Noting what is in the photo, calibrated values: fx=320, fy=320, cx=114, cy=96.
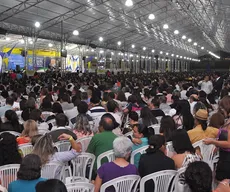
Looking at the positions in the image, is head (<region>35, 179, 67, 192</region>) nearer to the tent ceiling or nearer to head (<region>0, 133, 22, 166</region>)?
head (<region>0, 133, 22, 166</region>)

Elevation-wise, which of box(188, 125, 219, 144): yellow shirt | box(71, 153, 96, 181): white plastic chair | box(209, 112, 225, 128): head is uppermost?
box(209, 112, 225, 128): head

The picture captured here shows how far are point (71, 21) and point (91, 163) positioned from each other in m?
19.9

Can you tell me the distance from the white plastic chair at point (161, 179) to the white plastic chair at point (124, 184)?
0.08 meters

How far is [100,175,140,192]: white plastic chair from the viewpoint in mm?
3168

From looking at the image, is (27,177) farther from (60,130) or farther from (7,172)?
(60,130)

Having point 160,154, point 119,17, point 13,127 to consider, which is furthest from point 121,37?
point 160,154

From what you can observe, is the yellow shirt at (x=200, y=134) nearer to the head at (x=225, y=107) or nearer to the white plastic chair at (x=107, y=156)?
the head at (x=225, y=107)

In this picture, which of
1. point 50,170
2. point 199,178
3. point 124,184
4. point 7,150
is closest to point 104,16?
point 7,150

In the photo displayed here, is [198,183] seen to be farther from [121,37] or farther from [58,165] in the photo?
[121,37]

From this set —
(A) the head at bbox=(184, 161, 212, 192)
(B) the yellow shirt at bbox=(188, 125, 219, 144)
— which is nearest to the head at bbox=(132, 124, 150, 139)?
(B) the yellow shirt at bbox=(188, 125, 219, 144)

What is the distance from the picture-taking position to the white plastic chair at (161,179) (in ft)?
11.0

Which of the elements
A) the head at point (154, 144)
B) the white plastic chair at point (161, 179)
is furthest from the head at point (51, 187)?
the head at point (154, 144)

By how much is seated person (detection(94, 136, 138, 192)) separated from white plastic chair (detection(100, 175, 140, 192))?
17 centimetres

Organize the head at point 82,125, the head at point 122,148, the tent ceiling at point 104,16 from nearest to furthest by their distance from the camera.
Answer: the head at point 122,148, the head at point 82,125, the tent ceiling at point 104,16
